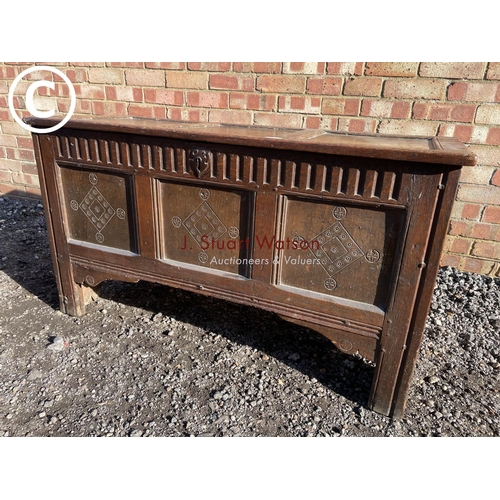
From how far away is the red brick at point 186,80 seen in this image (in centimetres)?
320

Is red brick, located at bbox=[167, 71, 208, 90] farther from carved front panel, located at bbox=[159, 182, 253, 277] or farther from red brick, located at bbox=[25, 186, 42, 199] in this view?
red brick, located at bbox=[25, 186, 42, 199]

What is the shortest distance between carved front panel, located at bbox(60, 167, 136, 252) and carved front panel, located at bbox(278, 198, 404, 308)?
0.92 m

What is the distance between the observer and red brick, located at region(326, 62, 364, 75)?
2.74m

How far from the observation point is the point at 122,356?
2238mm

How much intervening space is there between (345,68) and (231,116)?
942mm

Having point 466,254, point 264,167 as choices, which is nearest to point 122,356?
point 264,167

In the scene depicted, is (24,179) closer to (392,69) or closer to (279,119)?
(279,119)

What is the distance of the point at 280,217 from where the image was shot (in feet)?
6.03

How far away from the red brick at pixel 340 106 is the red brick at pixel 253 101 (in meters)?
0.40

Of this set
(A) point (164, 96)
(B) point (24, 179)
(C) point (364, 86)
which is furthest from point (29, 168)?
(C) point (364, 86)

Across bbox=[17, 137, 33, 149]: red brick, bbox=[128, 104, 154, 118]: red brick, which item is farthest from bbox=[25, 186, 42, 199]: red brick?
bbox=[128, 104, 154, 118]: red brick

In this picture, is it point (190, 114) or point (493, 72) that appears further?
point (190, 114)

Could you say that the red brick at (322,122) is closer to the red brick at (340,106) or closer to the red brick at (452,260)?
the red brick at (340,106)

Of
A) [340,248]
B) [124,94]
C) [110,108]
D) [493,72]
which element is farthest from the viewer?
[110,108]
